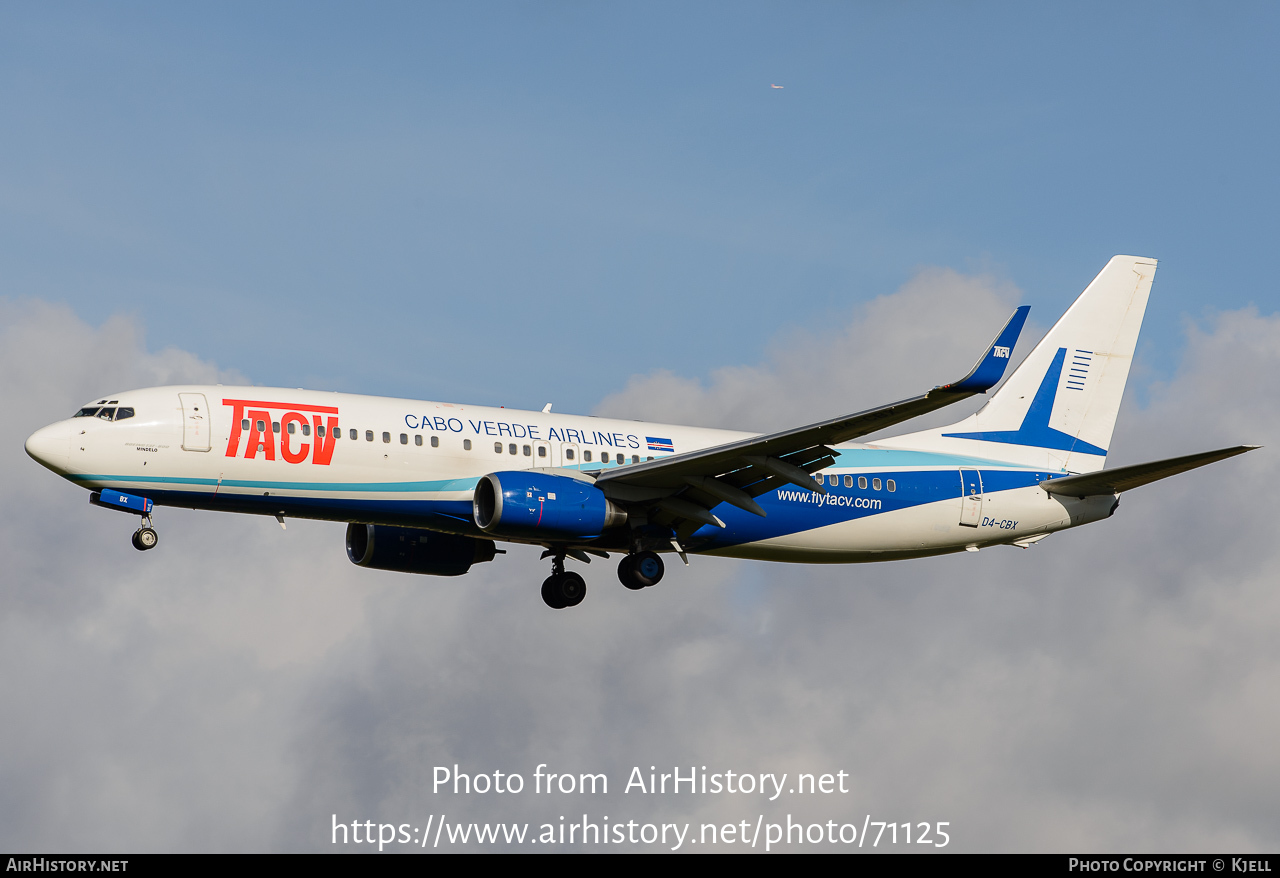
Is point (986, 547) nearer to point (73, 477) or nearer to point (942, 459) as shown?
point (942, 459)

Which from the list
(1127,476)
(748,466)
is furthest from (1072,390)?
(748,466)

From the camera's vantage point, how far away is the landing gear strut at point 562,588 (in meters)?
41.6

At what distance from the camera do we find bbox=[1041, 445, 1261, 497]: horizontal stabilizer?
36625 millimetres

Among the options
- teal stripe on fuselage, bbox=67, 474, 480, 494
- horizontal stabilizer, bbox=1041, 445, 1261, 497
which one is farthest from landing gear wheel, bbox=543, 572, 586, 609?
horizontal stabilizer, bbox=1041, 445, 1261, 497

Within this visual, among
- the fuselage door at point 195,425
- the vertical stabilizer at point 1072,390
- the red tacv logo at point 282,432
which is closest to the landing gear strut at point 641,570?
the red tacv logo at point 282,432

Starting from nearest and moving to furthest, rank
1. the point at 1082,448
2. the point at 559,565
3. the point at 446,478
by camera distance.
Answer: the point at 446,478 → the point at 559,565 → the point at 1082,448

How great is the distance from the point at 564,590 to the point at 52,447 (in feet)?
47.2

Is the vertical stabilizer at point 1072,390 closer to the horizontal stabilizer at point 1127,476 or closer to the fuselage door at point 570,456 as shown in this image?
the horizontal stabilizer at point 1127,476

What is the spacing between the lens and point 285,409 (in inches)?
1415

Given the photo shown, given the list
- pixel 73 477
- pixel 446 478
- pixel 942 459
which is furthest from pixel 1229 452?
pixel 73 477

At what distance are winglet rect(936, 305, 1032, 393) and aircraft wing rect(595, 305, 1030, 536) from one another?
2 centimetres

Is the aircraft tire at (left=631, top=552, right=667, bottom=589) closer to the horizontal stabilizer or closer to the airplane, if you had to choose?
the airplane

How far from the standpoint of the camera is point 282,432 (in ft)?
117

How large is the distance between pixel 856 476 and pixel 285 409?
16.4m
